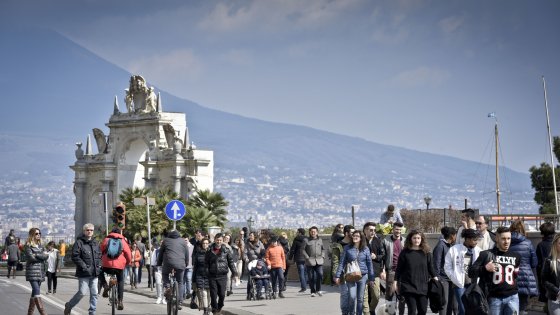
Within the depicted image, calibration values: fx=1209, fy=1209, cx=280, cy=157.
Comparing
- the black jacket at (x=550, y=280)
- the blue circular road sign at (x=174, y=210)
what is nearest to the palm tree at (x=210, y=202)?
the blue circular road sign at (x=174, y=210)

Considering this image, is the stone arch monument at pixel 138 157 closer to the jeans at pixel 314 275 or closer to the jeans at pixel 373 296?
the jeans at pixel 314 275

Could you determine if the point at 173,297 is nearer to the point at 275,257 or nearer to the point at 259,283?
the point at 259,283

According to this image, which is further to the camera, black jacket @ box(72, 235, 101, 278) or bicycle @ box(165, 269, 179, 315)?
bicycle @ box(165, 269, 179, 315)

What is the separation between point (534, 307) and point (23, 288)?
19.0m

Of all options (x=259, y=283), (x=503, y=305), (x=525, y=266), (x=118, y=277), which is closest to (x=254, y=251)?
(x=259, y=283)

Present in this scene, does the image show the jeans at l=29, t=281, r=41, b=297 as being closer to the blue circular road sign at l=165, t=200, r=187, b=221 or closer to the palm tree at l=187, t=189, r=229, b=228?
the blue circular road sign at l=165, t=200, r=187, b=221

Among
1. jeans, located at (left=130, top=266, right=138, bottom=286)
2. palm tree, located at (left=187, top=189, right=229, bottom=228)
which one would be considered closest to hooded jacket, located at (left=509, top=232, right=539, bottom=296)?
jeans, located at (left=130, top=266, right=138, bottom=286)

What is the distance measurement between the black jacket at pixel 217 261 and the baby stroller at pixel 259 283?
718cm

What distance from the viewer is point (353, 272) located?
1962cm

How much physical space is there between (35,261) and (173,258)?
294 centimetres

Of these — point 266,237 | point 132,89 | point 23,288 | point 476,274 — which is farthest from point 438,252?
point 132,89

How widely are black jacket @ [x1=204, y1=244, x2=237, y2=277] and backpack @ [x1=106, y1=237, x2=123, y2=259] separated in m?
2.21

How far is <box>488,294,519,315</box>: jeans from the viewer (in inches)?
560

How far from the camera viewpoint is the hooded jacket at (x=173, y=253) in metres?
23.1
